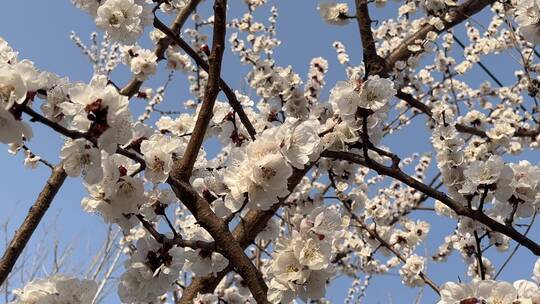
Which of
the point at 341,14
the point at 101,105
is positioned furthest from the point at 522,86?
the point at 101,105

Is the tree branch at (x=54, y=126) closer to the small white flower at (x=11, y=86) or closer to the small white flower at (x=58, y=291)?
the small white flower at (x=11, y=86)

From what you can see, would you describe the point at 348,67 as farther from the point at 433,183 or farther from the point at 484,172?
the point at 484,172

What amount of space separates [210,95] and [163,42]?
223 centimetres

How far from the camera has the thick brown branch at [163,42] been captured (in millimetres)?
3825

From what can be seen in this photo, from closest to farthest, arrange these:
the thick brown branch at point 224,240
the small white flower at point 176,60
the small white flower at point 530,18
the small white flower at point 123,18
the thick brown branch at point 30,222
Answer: the thick brown branch at point 224,240 < the small white flower at point 123,18 < the thick brown branch at point 30,222 < the small white flower at point 530,18 < the small white flower at point 176,60

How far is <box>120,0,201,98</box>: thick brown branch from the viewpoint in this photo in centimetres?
382

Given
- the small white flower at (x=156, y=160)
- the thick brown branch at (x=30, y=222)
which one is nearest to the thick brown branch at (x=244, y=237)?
the thick brown branch at (x=30, y=222)

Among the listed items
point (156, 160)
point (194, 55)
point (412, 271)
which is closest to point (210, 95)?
point (156, 160)

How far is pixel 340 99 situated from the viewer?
7.50 ft

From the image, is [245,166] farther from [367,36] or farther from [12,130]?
[367,36]

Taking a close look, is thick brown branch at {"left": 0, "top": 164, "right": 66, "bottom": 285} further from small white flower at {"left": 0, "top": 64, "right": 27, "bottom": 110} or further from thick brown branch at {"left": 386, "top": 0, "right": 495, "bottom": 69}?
thick brown branch at {"left": 386, "top": 0, "right": 495, "bottom": 69}

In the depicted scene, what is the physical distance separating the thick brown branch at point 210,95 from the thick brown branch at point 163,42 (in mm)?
1678

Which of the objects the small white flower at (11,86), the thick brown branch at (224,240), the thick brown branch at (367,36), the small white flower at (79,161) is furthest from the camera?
the thick brown branch at (367,36)

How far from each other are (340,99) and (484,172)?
0.87 m
